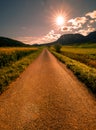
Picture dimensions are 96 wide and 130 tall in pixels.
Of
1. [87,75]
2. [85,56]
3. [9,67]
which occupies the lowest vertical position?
[85,56]

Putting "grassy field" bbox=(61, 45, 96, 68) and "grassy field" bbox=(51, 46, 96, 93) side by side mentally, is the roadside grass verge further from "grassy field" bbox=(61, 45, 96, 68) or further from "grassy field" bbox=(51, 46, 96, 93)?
"grassy field" bbox=(61, 45, 96, 68)

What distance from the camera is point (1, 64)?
17.1 metres

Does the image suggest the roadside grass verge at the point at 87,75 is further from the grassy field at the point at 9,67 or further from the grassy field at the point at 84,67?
the grassy field at the point at 9,67

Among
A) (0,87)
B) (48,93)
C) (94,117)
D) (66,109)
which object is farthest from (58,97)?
(0,87)

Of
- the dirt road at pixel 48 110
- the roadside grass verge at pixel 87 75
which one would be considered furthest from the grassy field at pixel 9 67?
the roadside grass verge at pixel 87 75

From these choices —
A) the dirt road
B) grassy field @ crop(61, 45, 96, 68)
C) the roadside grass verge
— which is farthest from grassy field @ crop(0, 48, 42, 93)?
grassy field @ crop(61, 45, 96, 68)

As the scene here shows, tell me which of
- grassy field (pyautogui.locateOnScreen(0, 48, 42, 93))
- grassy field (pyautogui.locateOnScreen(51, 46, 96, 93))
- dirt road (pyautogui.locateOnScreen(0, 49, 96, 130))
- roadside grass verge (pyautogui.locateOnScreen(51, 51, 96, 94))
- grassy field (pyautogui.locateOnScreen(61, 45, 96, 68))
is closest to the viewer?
dirt road (pyautogui.locateOnScreen(0, 49, 96, 130))

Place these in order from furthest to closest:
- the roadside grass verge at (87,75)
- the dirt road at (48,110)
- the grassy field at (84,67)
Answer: the grassy field at (84,67) < the roadside grass verge at (87,75) < the dirt road at (48,110)

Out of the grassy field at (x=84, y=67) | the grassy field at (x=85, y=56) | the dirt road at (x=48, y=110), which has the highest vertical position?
the dirt road at (x=48, y=110)

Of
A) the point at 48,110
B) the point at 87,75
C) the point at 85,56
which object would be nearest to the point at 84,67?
the point at 87,75

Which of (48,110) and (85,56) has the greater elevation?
(48,110)

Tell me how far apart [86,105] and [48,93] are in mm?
2389

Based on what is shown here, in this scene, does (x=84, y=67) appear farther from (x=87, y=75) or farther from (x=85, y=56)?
(x=85, y=56)

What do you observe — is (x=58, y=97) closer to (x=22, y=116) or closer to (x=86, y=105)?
(x=86, y=105)
